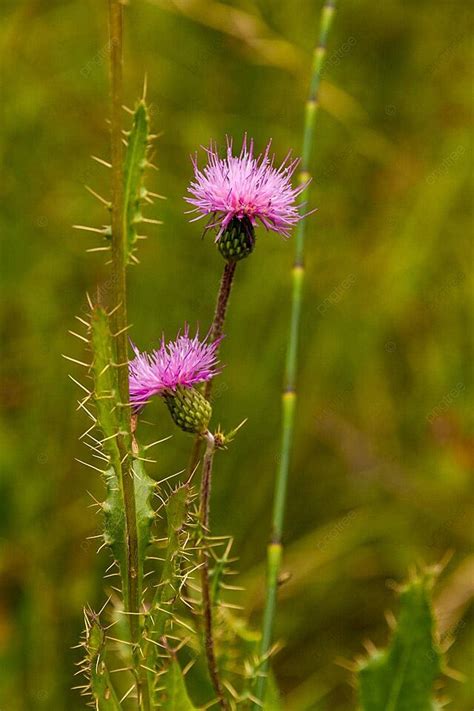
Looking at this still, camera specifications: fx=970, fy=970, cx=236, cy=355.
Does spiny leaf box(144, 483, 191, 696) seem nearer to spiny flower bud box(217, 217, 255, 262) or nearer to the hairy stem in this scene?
the hairy stem

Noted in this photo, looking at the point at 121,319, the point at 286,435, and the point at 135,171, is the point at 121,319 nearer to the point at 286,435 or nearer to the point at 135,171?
the point at 135,171

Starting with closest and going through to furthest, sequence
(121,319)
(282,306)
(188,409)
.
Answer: (121,319) < (188,409) < (282,306)

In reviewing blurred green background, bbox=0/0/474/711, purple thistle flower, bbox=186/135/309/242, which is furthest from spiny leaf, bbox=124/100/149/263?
blurred green background, bbox=0/0/474/711

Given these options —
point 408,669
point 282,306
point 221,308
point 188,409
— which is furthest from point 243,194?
point 282,306

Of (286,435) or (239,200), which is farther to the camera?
(286,435)

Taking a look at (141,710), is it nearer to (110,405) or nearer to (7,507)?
(110,405)

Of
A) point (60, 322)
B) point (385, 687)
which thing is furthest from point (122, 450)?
point (60, 322)

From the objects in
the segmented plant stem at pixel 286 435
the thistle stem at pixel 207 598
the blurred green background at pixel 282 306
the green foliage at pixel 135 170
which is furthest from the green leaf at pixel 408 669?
the blurred green background at pixel 282 306
